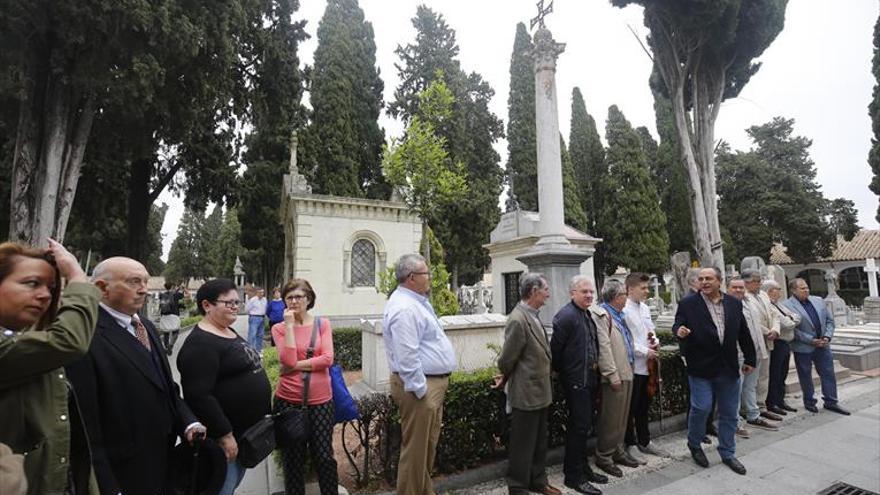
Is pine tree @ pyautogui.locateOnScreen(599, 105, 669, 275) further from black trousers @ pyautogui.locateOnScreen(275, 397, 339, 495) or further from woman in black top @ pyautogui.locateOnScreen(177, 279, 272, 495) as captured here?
woman in black top @ pyautogui.locateOnScreen(177, 279, 272, 495)

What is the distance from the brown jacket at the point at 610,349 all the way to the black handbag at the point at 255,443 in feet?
9.95

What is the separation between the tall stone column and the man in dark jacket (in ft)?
10.5

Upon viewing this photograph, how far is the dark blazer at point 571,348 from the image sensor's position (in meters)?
3.97

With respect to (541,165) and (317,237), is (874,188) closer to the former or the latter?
(541,165)

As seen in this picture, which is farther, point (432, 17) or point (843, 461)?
point (432, 17)

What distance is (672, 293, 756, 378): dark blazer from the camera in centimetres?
442

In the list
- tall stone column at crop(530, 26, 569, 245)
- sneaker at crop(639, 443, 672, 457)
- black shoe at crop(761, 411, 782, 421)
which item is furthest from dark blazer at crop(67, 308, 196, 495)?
black shoe at crop(761, 411, 782, 421)

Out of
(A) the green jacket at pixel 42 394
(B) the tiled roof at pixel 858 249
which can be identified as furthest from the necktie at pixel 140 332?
(B) the tiled roof at pixel 858 249

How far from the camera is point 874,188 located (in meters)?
20.1

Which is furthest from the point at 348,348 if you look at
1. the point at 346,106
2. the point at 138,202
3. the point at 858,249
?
the point at 858,249

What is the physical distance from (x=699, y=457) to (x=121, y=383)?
509 centimetres

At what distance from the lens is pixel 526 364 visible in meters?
3.75

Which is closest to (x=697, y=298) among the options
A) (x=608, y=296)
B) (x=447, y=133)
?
(x=608, y=296)

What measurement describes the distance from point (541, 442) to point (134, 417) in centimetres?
314
